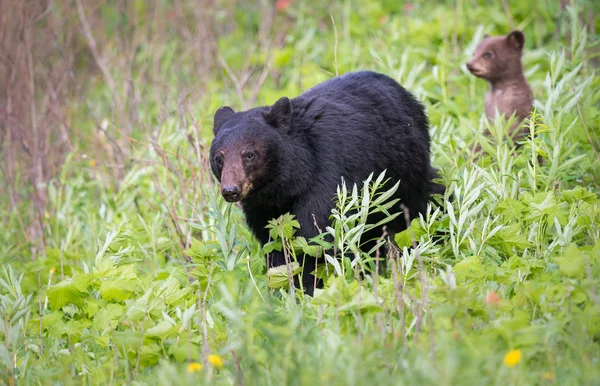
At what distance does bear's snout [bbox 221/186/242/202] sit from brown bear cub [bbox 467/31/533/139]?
132 inches

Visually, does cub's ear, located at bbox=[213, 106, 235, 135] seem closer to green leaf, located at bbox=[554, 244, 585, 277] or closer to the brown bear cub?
green leaf, located at bbox=[554, 244, 585, 277]

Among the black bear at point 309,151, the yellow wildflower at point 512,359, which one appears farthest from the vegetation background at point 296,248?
the black bear at point 309,151

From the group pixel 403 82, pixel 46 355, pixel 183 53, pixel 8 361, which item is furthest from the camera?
pixel 183 53

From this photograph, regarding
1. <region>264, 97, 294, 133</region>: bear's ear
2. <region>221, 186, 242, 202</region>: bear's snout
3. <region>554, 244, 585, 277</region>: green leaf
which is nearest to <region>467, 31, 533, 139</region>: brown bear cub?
<region>264, 97, 294, 133</region>: bear's ear

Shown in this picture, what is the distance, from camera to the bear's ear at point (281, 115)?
4980 millimetres

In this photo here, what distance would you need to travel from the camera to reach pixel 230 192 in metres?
4.71

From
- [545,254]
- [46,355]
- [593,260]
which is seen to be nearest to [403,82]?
[545,254]

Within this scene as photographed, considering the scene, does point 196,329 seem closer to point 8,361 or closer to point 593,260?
point 8,361

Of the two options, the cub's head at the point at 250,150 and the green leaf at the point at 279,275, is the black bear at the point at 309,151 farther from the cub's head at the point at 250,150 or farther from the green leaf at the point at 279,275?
the green leaf at the point at 279,275

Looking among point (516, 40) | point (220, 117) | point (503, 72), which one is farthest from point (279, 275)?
point (516, 40)

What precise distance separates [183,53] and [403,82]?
14.9ft

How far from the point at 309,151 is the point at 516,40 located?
338 centimetres

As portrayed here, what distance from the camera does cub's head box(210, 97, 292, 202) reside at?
4.82 m

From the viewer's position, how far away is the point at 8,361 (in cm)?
389
